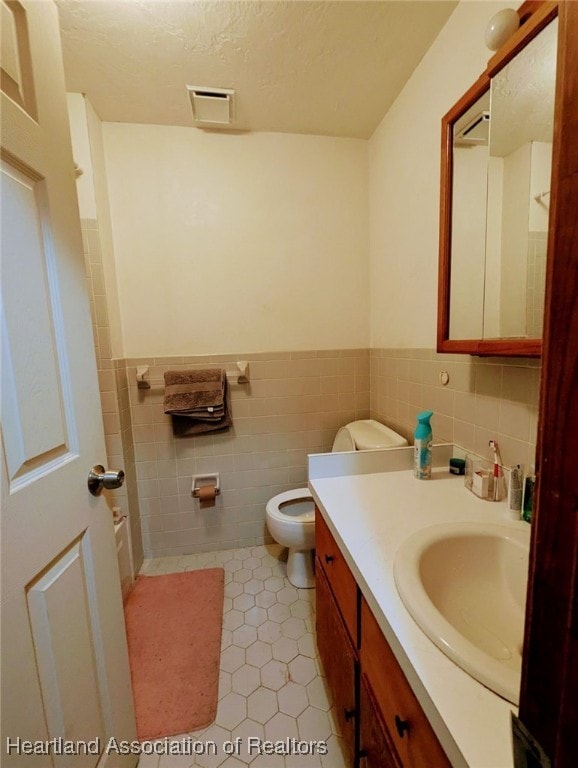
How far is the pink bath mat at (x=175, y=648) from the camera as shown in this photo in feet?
3.64

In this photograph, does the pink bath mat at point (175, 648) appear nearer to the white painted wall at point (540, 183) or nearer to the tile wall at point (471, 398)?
the tile wall at point (471, 398)

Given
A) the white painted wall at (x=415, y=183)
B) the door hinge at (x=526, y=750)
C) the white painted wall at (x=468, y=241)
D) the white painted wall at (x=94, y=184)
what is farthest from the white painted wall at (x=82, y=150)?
the door hinge at (x=526, y=750)

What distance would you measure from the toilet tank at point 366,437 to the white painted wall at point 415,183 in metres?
0.46

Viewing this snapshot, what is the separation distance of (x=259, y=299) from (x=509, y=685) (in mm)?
1757

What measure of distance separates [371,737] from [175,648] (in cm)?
101

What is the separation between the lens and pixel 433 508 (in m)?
0.95

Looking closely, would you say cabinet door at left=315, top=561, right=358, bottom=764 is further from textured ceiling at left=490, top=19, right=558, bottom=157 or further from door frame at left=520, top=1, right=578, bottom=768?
textured ceiling at left=490, top=19, right=558, bottom=157

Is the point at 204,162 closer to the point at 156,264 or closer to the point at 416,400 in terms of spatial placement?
the point at 156,264

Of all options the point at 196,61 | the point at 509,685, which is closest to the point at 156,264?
the point at 196,61

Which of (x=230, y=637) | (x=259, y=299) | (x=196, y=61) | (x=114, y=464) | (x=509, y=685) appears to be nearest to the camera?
(x=509, y=685)

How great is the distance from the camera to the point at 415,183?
4.60 feet

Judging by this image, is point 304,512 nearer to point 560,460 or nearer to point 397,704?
point 397,704

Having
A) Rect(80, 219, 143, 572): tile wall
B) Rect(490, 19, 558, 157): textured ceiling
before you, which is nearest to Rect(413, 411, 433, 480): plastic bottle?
Rect(490, 19, 558, 157): textured ceiling

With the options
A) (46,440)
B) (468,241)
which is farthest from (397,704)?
(468,241)
